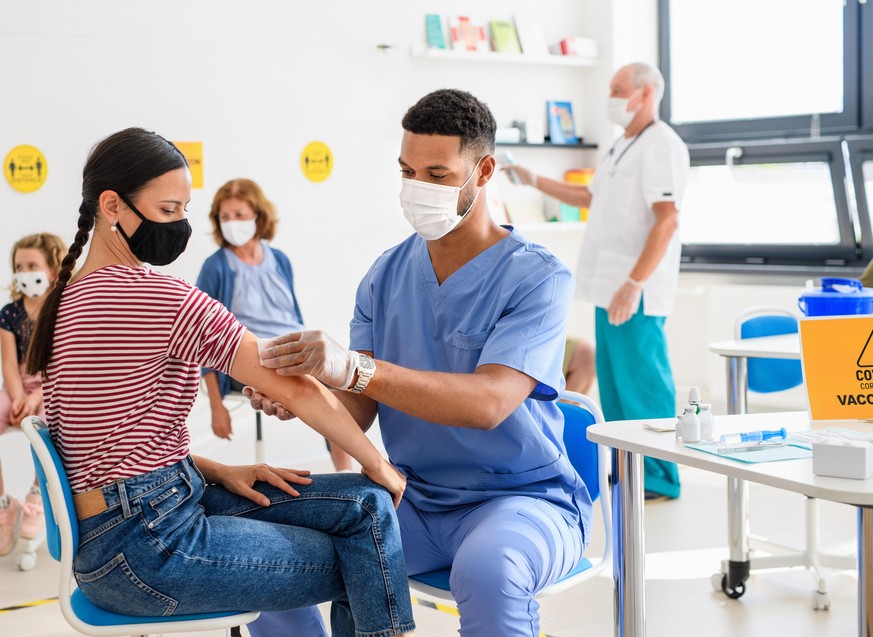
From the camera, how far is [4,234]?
13.1ft

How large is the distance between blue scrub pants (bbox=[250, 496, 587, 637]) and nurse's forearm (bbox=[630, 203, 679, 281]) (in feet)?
6.73

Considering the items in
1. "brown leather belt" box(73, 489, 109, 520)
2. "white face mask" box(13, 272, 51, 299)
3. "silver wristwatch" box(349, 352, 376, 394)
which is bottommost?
"brown leather belt" box(73, 489, 109, 520)

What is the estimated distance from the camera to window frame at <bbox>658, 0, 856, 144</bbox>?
16.4 ft

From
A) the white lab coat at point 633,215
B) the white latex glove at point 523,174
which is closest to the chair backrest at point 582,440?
the white lab coat at point 633,215

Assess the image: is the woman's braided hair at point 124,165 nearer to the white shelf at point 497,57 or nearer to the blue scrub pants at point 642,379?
the blue scrub pants at point 642,379

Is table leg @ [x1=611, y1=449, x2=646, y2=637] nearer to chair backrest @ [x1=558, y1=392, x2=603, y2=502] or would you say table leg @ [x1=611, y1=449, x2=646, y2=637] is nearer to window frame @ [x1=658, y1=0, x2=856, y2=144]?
chair backrest @ [x1=558, y1=392, x2=603, y2=502]

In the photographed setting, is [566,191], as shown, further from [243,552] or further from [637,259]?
[243,552]

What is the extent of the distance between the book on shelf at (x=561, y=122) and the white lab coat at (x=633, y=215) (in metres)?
1.32

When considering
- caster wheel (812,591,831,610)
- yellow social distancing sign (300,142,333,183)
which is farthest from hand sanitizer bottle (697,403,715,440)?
yellow social distancing sign (300,142,333,183)

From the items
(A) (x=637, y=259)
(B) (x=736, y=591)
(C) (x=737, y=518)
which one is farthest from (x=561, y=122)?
(B) (x=736, y=591)

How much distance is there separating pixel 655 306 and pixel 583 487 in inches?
80.8

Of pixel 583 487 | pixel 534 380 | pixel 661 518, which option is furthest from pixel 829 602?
pixel 534 380

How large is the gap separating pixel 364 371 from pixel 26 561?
208 centimetres

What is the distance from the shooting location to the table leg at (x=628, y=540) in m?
1.75
